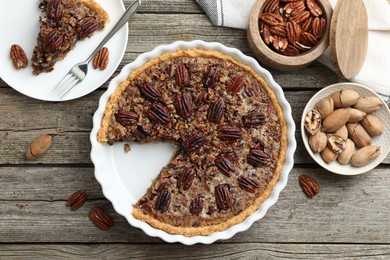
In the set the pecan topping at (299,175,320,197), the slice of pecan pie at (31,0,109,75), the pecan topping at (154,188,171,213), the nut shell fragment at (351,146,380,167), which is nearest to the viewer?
the pecan topping at (154,188,171,213)

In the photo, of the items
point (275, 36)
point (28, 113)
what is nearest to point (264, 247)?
point (275, 36)

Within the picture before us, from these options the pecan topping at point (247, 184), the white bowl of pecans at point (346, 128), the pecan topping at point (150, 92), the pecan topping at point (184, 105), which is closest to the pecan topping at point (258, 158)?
the pecan topping at point (247, 184)

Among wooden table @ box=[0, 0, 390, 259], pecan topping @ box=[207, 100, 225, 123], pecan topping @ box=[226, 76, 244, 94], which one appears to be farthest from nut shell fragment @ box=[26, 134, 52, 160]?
pecan topping @ box=[226, 76, 244, 94]

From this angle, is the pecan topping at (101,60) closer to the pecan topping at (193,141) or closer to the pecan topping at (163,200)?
the pecan topping at (193,141)

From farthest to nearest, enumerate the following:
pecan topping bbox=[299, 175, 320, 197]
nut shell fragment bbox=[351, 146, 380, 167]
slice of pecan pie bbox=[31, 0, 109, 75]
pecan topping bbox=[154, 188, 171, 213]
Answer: pecan topping bbox=[299, 175, 320, 197]
nut shell fragment bbox=[351, 146, 380, 167]
slice of pecan pie bbox=[31, 0, 109, 75]
pecan topping bbox=[154, 188, 171, 213]

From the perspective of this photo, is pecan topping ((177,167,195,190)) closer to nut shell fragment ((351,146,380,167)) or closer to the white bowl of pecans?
the white bowl of pecans

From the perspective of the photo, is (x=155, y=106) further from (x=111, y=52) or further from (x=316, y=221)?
(x=316, y=221)
